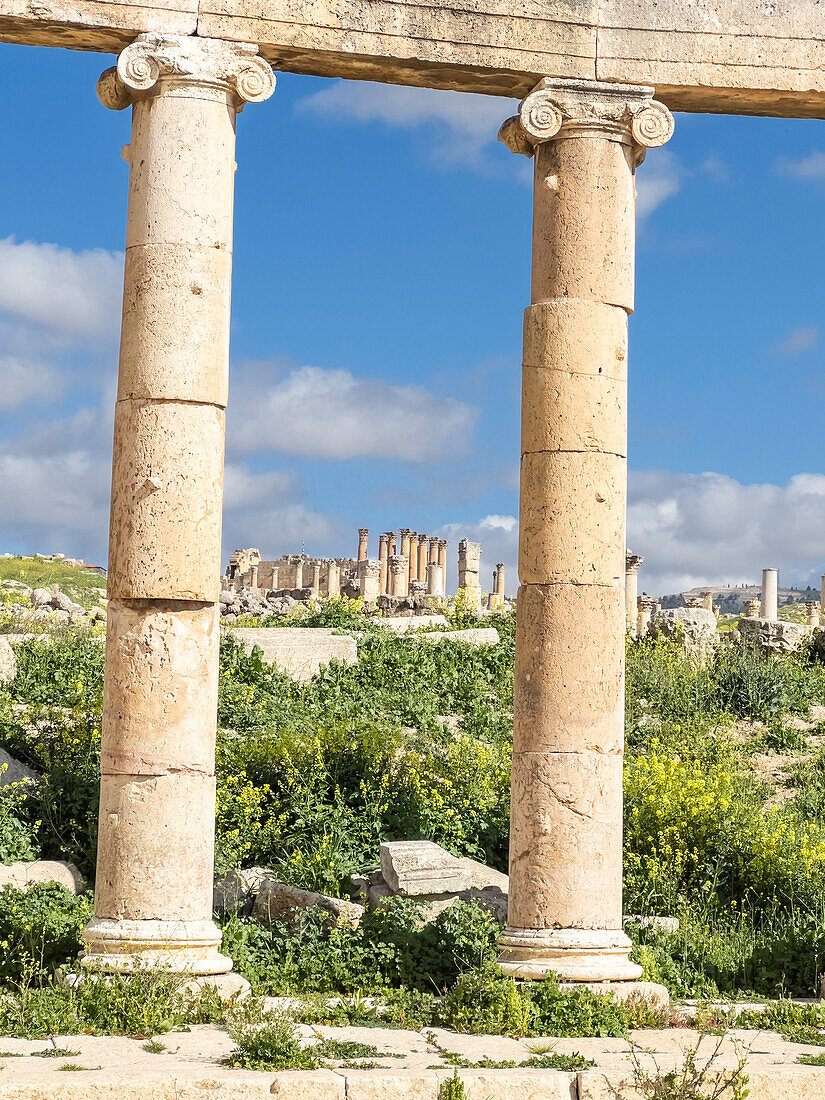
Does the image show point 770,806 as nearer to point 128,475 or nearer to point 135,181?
point 128,475

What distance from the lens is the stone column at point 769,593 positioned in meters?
47.6

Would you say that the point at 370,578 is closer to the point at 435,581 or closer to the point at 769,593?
the point at 435,581

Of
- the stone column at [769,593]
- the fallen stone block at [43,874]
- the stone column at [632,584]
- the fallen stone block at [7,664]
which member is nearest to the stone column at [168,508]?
the fallen stone block at [43,874]

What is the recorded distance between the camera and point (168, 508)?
1077cm

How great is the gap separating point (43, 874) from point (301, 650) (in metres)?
7.90

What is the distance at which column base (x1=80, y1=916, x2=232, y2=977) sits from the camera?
32.5 feet

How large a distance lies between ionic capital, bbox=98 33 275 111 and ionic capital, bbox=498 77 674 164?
7.93 feet

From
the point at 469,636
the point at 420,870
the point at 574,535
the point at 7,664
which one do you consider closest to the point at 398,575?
the point at 469,636

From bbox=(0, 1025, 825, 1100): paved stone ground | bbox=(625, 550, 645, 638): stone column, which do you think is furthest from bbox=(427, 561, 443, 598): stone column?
bbox=(0, 1025, 825, 1100): paved stone ground

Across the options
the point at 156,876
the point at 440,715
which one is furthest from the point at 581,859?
the point at 440,715

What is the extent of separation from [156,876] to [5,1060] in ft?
7.95

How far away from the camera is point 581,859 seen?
35.8 ft

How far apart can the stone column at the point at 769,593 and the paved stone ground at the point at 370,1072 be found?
39592 mm

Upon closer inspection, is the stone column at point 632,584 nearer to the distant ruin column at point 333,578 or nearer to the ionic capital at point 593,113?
the distant ruin column at point 333,578
